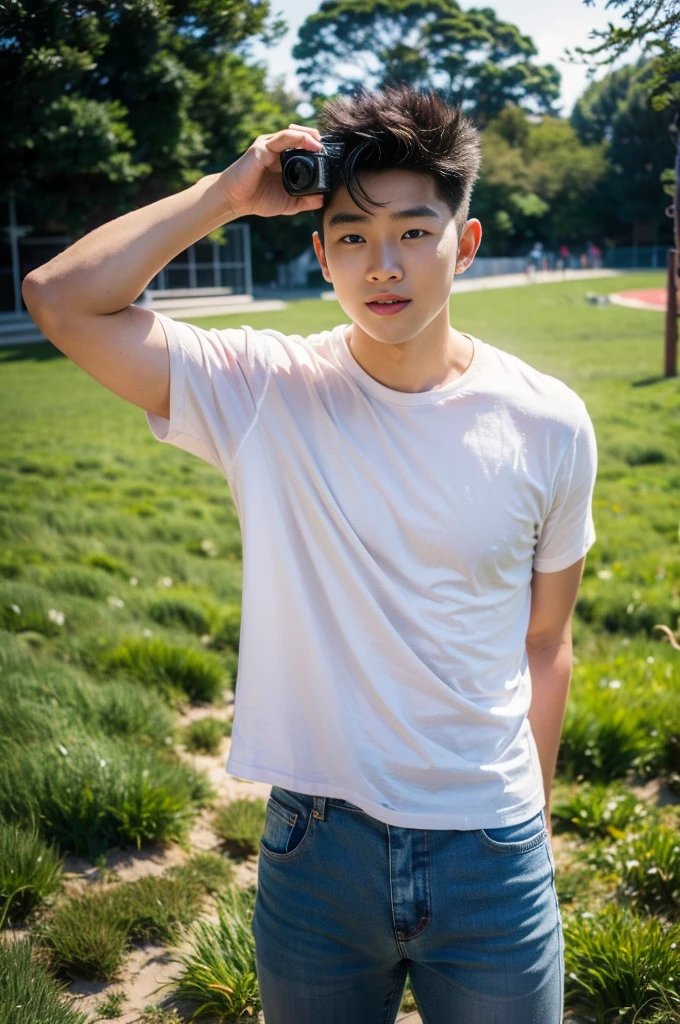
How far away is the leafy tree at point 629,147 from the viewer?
146 inches

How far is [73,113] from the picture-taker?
3590mm

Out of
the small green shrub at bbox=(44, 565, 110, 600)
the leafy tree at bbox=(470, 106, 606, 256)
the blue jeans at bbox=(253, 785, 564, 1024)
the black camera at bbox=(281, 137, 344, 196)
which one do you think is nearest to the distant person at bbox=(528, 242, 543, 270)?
the leafy tree at bbox=(470, 106, 606, 256)

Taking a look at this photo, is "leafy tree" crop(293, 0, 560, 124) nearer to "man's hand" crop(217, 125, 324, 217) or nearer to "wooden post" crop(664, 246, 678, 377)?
"wooden post" crop(664, 246, 678, 377)

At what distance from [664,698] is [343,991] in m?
2.38

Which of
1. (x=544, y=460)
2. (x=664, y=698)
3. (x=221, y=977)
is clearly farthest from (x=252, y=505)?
(x=664, y=698)

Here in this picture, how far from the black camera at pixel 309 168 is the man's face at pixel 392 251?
0.14 ft

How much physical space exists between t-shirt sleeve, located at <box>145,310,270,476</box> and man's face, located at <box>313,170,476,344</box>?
202 mm

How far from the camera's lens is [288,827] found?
155cm

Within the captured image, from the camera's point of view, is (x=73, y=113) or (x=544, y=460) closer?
(x=544, y=460)

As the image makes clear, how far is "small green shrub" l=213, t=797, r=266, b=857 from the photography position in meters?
2.92

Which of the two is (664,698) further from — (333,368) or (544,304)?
(544,304)

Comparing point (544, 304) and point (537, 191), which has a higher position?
point (537, 191)

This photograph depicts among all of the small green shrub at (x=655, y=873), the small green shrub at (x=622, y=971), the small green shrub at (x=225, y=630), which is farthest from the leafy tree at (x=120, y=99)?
the small green shrub at (x=655, y=873)

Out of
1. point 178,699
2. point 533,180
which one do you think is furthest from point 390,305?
point 533,180
